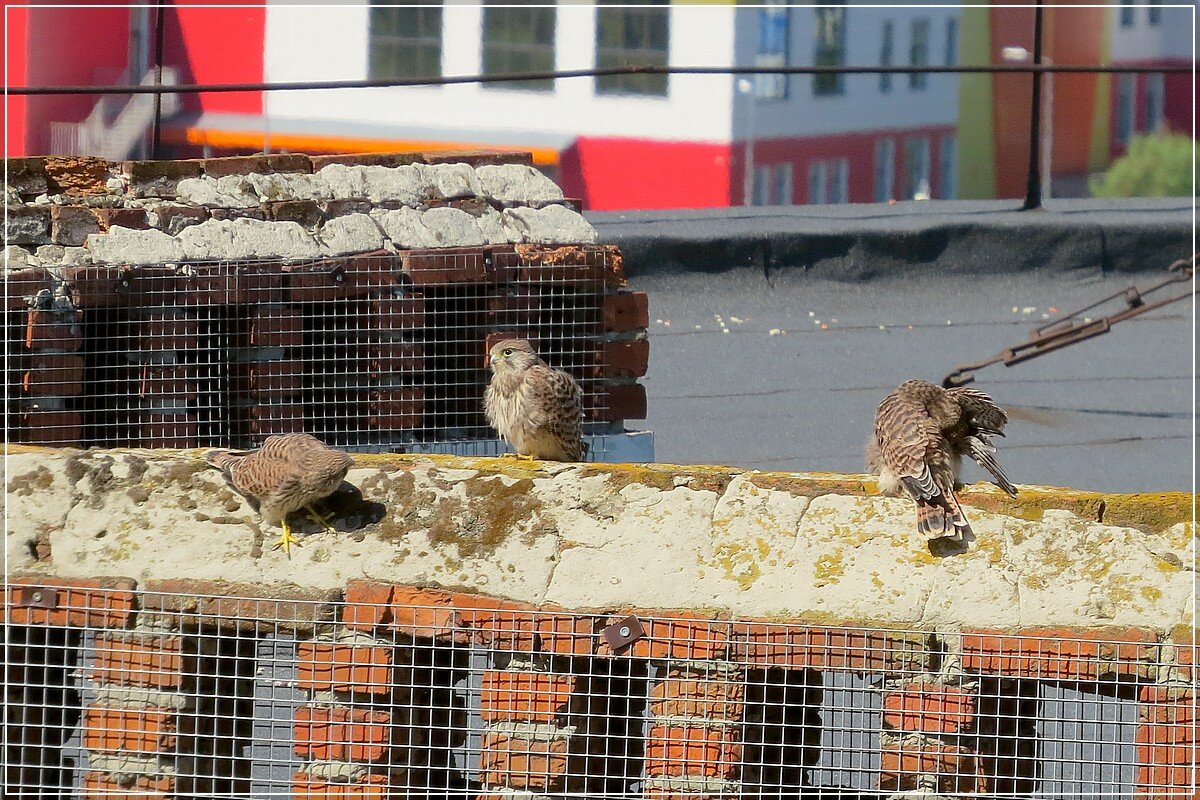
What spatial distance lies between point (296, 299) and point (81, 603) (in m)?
2.29

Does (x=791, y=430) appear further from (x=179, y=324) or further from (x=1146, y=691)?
(x=1146, y=691)

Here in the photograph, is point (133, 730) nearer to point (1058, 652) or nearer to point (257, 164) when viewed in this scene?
point (1058, 652)

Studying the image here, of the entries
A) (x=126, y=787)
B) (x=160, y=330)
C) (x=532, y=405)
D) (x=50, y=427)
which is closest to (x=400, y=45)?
(x=160, y=330)

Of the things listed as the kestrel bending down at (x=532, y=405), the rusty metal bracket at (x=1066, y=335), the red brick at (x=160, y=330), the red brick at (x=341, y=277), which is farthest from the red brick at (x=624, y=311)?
the rusty metal bracket at (x=1066, y=335)

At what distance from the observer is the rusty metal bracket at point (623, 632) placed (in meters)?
3.37

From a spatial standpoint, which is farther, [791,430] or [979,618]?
[791,430]

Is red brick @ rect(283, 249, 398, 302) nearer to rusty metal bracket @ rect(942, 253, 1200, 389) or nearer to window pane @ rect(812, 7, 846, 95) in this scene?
rusty metal bracket @ rect(942, 253, 1200, 389)

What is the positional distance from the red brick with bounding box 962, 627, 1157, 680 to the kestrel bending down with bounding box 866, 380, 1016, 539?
0.25m

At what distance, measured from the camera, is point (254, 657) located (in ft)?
11.4

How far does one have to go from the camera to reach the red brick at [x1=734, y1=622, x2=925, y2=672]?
11.0 feet

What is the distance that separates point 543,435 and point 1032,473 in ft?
13.2

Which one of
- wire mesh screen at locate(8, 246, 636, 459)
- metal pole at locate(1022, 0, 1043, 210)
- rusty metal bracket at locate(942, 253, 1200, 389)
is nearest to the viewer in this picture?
wire mesh screen at locate(8, 246, 636, 459)

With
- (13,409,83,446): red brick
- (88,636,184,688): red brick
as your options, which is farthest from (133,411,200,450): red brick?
(88,636,184,688): red brick

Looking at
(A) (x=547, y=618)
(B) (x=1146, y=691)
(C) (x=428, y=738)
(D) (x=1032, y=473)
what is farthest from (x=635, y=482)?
(D) (x=1032, y=473)
